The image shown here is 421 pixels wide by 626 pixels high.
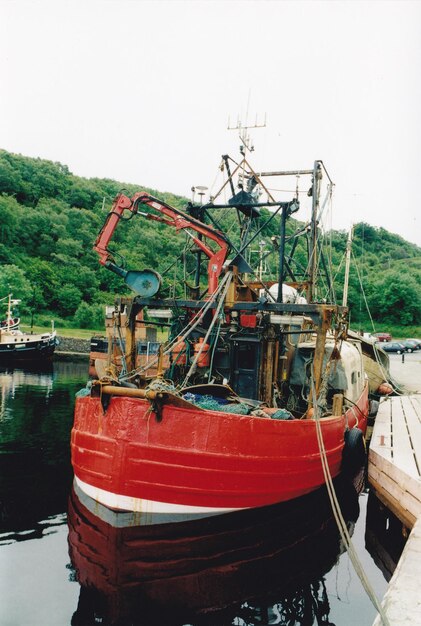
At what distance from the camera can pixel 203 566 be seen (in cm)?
728

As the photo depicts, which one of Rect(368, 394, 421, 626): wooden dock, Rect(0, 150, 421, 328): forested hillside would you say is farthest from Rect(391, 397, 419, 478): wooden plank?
Rect(0, 150, 421, 328): forested hillside

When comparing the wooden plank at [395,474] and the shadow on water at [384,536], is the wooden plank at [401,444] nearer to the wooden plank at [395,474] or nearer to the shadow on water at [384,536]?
the wooden plank at [395,474]

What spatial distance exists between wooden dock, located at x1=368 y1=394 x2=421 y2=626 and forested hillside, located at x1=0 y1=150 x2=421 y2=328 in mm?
38578

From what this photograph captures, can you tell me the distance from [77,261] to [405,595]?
2629 inches

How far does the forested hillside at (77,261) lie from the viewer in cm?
5972

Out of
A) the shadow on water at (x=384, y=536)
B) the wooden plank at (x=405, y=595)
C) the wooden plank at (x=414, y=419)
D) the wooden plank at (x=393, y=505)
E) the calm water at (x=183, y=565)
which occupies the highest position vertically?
the wooden plank at (x=405, y=595)

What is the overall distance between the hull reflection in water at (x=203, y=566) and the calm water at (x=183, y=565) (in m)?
0.02

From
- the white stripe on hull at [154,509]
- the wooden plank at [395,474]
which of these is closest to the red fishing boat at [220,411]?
the white stripe on hull at [154,509]

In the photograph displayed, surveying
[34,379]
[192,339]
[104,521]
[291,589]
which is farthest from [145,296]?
[34,379]

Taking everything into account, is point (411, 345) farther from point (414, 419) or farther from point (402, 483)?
point (402, 483)

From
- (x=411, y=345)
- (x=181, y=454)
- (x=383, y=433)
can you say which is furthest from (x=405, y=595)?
(x=411, y=345)

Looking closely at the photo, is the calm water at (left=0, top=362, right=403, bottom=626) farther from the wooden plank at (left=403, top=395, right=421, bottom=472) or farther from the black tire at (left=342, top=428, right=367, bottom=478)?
the wooden plank at (left=403, top=395, right=421, bottom=472)

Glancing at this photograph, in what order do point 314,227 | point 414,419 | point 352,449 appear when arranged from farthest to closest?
point 414,419
point 314,227
point 352,449

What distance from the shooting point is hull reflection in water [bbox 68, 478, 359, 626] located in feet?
20.6
